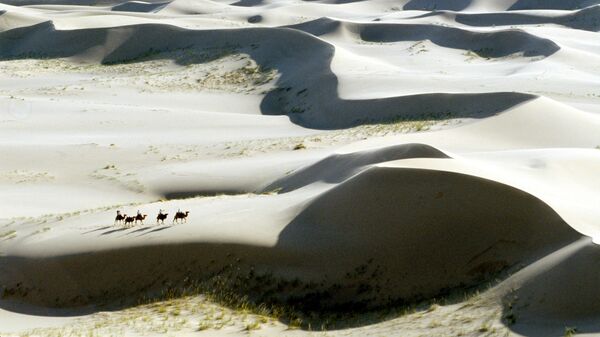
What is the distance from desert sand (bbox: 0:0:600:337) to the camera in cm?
1013

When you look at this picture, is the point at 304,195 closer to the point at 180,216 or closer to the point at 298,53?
the point at 180,216

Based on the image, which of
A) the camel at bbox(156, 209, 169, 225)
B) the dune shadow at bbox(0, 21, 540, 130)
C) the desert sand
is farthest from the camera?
the dune shadow at bbox(0, 21, 540, 130)

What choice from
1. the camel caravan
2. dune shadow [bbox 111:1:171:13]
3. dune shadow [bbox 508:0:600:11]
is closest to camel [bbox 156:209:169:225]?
the camel caravan

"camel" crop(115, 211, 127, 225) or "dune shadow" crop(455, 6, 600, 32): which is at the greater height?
"camel" crop(115, 211, 127, 225)

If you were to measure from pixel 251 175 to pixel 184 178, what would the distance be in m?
1.39

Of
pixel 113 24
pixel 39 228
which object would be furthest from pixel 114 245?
pixel 113 24

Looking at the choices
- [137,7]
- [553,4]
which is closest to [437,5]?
[553,4]

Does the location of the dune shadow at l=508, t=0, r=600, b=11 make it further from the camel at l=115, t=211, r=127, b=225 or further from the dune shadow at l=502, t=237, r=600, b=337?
the dune shadow at l=502, t=237, r=600, b=337

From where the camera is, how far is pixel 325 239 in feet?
38.4

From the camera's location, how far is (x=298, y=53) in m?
34.4

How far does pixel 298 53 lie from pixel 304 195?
21.0 metres

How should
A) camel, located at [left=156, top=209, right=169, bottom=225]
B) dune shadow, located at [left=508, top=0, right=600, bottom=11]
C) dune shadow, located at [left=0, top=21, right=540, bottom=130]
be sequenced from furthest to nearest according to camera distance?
dune shadow, located at [left=508, top=0, right=600, bottom=11]
dune shadow, located at [left=0, top=21, right=540, bottom=130]
camel, located at [left=156, top=209, right=169, bottom=225]

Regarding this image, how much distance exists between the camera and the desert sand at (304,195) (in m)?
10.1

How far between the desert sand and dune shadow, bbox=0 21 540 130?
0.12m
